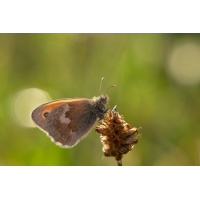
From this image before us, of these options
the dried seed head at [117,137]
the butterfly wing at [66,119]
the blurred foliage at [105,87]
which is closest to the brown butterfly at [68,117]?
the butterfly wing at [66,119]

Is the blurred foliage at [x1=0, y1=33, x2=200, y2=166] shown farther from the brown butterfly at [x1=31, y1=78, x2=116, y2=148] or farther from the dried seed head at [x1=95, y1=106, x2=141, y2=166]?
the dried seed head at [x1=95, y1=106, x2=141, y2=166]

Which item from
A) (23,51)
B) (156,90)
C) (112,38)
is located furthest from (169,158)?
(23,51)

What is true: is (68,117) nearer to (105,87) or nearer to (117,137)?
(105,87)

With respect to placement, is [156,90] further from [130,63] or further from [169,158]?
[169,158]

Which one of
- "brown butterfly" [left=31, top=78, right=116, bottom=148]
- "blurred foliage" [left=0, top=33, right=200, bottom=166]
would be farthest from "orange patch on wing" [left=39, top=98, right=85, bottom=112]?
"blurred foliage" [left=0, top=33, right=200, bottom=166]

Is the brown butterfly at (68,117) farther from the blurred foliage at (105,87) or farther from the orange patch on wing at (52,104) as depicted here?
the blurred foliage at (105,87)
